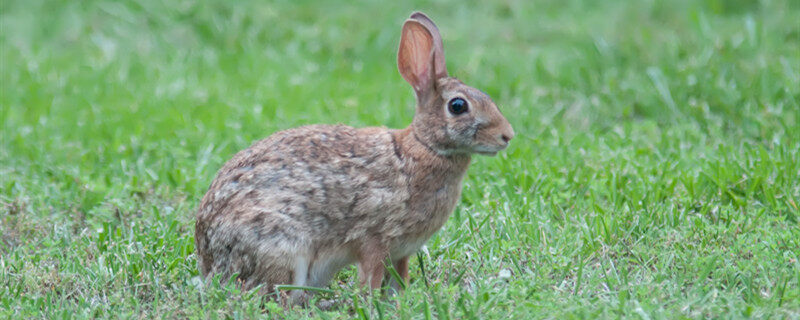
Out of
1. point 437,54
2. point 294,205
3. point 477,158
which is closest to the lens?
point 294,205

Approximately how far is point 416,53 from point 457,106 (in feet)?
1.20

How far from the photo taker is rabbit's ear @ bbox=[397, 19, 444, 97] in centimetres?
468

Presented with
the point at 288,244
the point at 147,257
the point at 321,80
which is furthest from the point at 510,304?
the point at 321,80

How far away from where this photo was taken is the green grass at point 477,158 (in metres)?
4.41

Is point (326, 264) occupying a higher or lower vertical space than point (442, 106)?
lower

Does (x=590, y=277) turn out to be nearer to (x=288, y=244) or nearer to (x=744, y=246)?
(x=744, y=246)

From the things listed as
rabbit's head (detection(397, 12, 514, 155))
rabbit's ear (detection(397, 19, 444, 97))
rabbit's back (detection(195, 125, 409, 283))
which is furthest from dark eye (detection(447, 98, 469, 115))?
rabbit's back (detection(195, 125, 409, 283))

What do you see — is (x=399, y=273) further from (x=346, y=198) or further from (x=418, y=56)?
(x=418, y=56)

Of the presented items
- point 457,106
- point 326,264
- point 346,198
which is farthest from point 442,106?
point 326,264

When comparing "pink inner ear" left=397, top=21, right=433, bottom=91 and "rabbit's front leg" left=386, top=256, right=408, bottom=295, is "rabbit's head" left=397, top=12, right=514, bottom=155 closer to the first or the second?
"pink inner ear" left=397, top=21, right=433, bottom=91

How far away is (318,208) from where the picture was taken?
14.7 ft

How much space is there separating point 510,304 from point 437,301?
11.7 inches

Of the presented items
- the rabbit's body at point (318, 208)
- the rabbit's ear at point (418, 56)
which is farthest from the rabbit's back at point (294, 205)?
the rabbit's ear at point (418, 56)

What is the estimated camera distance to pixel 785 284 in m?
4.11
